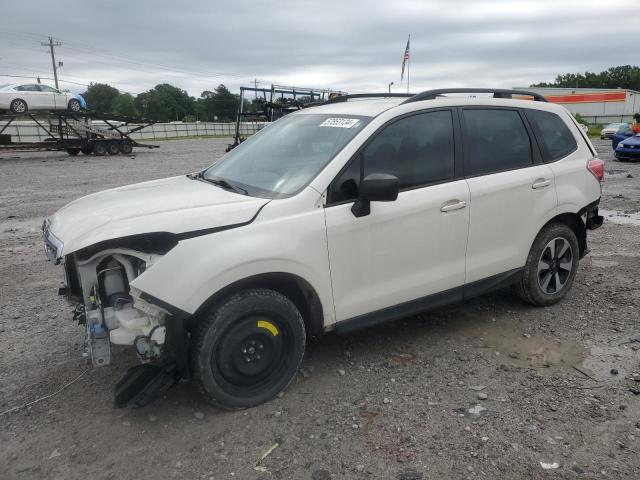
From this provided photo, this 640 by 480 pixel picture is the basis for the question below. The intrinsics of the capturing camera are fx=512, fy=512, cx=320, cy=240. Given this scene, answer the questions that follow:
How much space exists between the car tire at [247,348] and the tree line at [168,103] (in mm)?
100053

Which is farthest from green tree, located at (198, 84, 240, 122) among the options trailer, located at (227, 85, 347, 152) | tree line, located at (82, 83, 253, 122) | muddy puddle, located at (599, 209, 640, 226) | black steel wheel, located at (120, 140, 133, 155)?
muddy puddle, located at (599, 209, 640, 226)

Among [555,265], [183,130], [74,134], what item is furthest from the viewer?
[183,130]

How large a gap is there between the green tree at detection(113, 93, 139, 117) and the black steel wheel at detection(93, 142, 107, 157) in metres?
73.9

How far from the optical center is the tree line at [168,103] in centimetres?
10179

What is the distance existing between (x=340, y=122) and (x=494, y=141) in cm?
131

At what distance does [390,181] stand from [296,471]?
1699 millimetres

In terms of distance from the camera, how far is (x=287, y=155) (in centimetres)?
367

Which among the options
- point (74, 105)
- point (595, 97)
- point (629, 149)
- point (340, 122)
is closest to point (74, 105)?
point (74, 105)

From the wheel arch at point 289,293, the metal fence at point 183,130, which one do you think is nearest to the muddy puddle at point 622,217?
the wheel arch at point 289,293

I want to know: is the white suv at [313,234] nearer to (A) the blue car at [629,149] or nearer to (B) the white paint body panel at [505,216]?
(B) the white paint body panel at [505,216]

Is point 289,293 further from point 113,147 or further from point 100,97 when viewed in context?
point 100,97

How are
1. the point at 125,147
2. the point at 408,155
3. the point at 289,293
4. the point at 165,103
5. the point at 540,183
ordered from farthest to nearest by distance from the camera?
the point at 165,103, the point at 125,147, the point at 540,183, the point at 408,155, the point at 289,293

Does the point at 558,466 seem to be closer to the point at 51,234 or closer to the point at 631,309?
the point at 631,309

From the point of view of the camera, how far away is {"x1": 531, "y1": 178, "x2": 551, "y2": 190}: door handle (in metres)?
4.19
